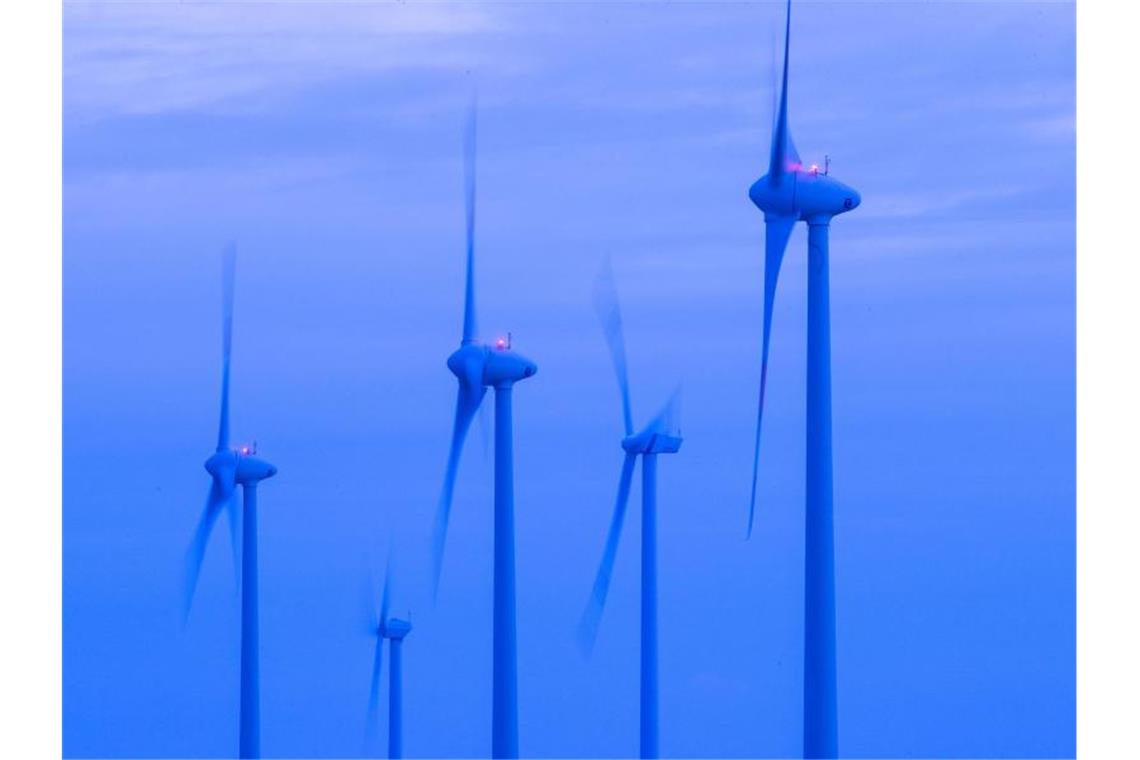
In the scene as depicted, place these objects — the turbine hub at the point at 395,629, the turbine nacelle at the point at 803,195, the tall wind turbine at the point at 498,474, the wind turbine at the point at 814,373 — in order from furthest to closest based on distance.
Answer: the turbine hub at the point at 395,629
the tall wind turbine at the point at 498,474
the turbine nacelle at the point at 803,195
the wind turbine at the point at 814,373

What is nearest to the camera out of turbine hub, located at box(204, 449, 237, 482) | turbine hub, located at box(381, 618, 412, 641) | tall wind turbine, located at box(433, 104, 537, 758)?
tall wind turbine, located at box(433, 104, 537, 758)

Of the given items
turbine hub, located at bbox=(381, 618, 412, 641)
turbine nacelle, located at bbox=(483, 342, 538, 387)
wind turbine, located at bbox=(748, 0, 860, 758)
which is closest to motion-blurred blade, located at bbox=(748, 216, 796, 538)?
wind turbine, located at bbox=(748, 0, 860, 758)

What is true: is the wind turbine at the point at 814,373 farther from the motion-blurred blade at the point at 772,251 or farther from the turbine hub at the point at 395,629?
the turbine hub at the point at 395,629

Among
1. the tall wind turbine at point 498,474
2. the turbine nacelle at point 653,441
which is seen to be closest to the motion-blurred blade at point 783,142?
the tall wind turbine at point 498,474

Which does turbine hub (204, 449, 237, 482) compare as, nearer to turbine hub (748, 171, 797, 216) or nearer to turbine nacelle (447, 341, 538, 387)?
turbine nacelle (447, 341, 538, 387)

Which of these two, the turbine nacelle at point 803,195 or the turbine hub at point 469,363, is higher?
the turbine nacelle at point 803,195

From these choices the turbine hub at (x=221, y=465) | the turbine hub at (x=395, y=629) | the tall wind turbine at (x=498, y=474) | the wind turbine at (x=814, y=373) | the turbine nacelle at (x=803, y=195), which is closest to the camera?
the wind turbine at (x=814, y=373)
